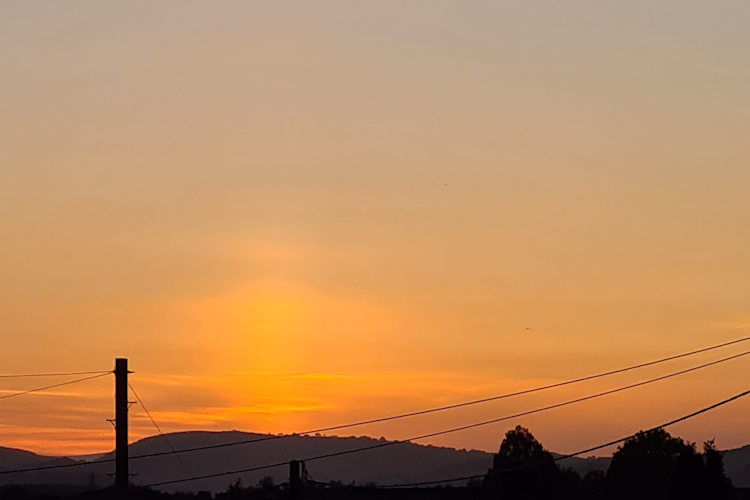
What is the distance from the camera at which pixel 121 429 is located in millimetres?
56594

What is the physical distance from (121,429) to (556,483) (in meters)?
41.7

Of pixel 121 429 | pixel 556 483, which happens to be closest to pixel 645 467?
pixel 556 483

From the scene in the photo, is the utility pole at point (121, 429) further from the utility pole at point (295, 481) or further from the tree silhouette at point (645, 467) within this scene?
the tree silhouette at point (645, 467)

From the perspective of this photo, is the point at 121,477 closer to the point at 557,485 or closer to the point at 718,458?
the point at 718,458

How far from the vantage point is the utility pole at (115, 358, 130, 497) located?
56219 millimetres

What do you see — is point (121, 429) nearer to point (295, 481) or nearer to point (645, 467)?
point (295, 481)

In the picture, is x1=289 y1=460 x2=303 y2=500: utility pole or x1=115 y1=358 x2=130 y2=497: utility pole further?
x1=289 y1=460 x2=303 y2=500: utility pole

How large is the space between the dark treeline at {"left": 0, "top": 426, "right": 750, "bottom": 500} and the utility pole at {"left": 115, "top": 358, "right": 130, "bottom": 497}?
0.67 m

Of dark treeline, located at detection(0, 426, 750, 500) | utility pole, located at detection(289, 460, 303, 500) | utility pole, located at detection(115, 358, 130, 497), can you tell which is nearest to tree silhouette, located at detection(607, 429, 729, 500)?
dark treeline, located at detection(0, 426, 750, 500)

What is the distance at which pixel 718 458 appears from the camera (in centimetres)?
6188

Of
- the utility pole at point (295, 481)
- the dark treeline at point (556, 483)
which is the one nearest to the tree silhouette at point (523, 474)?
the dark treeline at point (556, 483)

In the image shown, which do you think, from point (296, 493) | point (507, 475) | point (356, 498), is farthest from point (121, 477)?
point (507, 475)

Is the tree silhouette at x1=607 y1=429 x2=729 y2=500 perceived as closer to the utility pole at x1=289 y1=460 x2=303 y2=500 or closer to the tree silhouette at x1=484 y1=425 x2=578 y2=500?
the tree silhouette at x1=484 y1=425 x2=578 y2=500

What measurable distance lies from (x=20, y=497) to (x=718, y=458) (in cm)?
6951
